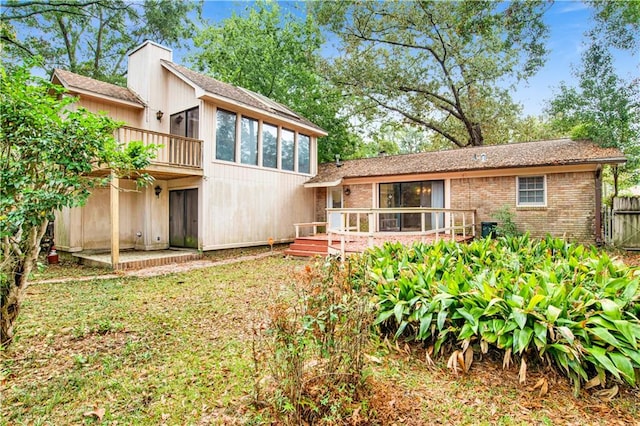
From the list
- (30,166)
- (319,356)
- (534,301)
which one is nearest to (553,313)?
(534,301)

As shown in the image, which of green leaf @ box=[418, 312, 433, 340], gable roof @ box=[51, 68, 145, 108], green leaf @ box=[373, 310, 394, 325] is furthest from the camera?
gable roof @ box=[51, 68, 145, 108]

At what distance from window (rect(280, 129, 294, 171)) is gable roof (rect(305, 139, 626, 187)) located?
4.08 feet

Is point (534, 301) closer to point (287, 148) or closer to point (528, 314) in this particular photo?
point (528, 314)

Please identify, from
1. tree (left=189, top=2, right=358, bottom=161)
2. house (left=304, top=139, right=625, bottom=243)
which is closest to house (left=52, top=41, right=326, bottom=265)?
house (left=304, top=139, right=625, bottom=243)

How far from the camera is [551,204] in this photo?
10891 mm

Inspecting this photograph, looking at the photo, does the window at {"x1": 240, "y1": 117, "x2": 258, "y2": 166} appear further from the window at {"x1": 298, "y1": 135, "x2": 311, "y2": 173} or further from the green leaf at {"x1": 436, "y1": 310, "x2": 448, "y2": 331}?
the green leaf at {"x1": 436, "y1": 310, "x2": 448, "y2": 331}

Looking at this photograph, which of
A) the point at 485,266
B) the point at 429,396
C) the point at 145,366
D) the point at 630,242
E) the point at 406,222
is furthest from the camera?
the point at 406,222

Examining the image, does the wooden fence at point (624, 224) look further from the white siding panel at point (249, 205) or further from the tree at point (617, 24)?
the white siding panel at point (249, 205)

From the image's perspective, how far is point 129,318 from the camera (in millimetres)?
4746

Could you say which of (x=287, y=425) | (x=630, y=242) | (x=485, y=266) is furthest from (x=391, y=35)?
(x=287, y=425)

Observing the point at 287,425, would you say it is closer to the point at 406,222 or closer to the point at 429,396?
the point at 429,396

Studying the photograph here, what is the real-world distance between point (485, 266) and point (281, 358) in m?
3.54

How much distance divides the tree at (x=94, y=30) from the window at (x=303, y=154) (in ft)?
33.9

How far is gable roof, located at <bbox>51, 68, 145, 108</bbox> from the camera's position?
9.63 m
